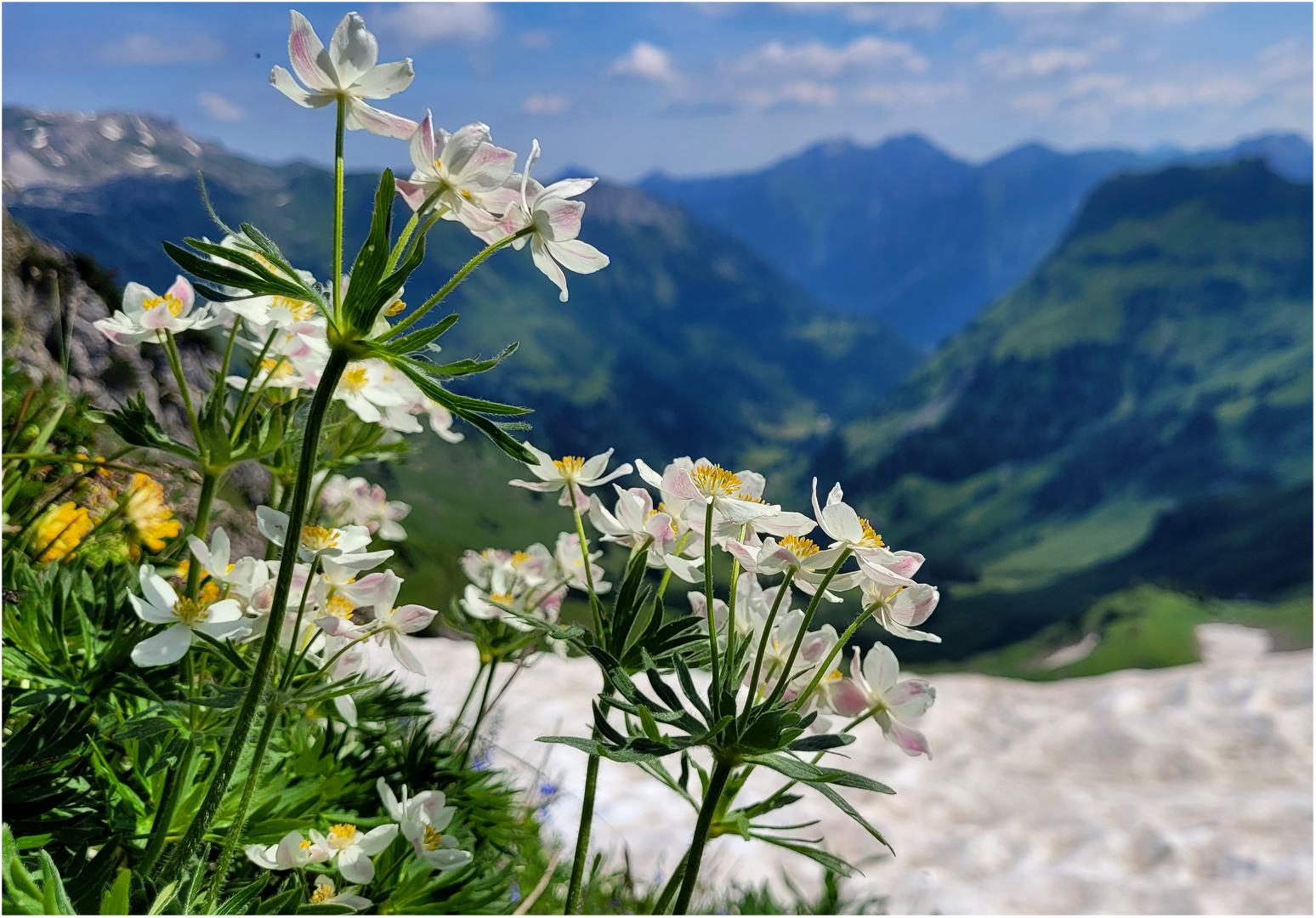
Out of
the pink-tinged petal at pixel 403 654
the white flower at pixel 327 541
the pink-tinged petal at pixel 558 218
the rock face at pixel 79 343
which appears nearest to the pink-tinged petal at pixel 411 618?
the pink-tinged petal at pixel 403 654

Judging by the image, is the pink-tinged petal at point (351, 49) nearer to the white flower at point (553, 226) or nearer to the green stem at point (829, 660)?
the white flower at point (553, 226)

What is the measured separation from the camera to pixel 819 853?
3.67 ft

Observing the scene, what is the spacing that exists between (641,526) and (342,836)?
72cm

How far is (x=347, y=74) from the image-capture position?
40.1 inches

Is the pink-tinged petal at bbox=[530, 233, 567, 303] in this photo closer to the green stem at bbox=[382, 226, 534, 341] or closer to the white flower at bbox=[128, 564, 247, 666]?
the green stem at bbox=[382, 226, 534, 341]

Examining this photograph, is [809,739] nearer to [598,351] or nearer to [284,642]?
[284,642]

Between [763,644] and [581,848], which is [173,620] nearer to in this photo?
[581,848]

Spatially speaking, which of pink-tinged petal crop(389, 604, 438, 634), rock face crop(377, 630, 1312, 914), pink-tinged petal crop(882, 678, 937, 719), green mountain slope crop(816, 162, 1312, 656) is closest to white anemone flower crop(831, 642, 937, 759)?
pink-tinged petal crop(882, 678, 937, 719)

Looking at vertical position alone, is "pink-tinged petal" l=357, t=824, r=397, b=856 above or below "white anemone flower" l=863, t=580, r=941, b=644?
below

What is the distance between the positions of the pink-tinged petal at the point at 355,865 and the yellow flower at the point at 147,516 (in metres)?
1.32

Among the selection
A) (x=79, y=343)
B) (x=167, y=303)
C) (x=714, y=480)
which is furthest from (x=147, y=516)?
(x=79, y=343)

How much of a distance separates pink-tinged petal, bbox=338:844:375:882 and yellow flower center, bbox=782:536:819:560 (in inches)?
33.3

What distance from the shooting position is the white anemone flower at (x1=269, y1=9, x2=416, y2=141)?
39.6 inches

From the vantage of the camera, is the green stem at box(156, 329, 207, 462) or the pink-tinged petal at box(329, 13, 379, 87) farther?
the green stem at box(156, 329, 207, 462)
